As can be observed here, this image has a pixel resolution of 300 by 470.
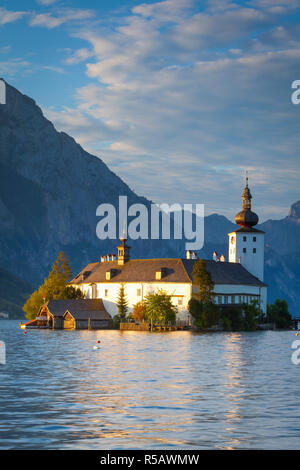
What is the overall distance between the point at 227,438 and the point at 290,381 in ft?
73.9

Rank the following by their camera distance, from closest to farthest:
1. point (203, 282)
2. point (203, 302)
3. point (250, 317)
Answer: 1. point (203, 282)
2. point (203, 302)
3. point (250, 317)

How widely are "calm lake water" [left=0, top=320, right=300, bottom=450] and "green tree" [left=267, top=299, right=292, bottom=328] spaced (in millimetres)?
92588

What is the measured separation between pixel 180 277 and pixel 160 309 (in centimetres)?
1051

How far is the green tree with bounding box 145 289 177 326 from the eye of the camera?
141000mm

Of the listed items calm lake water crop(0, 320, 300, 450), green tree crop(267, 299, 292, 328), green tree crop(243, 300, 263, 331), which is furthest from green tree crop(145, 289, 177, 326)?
calm lake water crop(0, 320, 300, 450)

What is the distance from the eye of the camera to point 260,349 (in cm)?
8512

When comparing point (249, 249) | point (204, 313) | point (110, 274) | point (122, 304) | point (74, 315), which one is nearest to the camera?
point (204, 313)

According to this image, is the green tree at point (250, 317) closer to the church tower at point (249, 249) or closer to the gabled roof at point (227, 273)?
the gabled roof at point (227, 273)

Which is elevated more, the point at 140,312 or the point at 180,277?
the point at 180,277

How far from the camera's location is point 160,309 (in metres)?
141

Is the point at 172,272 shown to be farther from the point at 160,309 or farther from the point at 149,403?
the point at 149,403

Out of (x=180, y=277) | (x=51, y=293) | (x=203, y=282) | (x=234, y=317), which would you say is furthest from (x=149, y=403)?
Answer: (x=51, y=293)

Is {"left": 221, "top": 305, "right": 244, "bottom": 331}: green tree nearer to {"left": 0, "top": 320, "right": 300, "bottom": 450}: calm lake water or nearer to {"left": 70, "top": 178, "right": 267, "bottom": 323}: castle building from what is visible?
{"left": 70, "top": 178, "right": 267, "bottom": 323}: castle building

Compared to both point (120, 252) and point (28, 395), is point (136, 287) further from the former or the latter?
point (28, 395)
